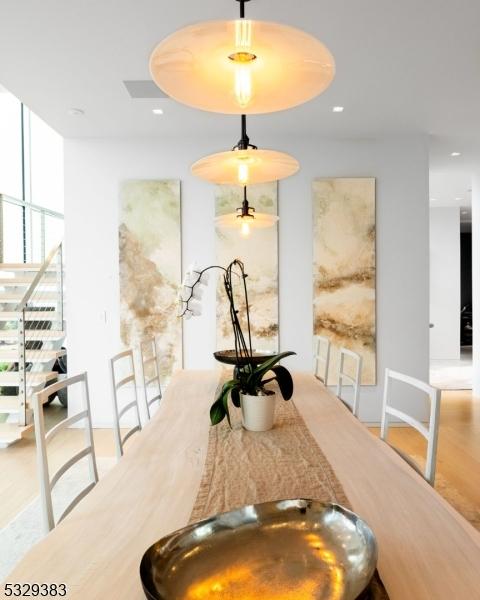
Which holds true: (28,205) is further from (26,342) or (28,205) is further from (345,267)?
(345,267)

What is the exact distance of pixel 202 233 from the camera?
4.51 m

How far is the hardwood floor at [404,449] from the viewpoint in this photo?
3.05 m

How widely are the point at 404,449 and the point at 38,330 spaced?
12.9 feet

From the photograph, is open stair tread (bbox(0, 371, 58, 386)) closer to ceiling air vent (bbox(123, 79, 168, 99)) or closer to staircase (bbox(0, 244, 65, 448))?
staircase (bbox(0, 244, 65, 448))

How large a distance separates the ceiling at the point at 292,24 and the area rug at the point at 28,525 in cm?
268

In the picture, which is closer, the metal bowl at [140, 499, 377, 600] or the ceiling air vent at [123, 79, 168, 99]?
the metal bowl at [140, 499, 377, 600]

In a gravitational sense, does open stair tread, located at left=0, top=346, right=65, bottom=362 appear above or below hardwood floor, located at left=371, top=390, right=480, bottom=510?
above

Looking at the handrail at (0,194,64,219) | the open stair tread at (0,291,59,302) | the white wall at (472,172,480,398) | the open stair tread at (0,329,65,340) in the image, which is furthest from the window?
the white wall at (472,172,480,398)

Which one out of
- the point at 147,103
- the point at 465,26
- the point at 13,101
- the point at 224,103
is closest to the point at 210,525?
the point at 224,103

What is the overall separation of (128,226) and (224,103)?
11.1ft

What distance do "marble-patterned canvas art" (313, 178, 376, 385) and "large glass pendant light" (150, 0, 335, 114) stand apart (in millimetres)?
3255

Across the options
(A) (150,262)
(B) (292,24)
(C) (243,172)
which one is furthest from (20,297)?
(C) (243,172)

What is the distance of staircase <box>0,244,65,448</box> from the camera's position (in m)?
4.30

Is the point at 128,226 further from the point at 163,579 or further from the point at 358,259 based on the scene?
the point at 163,579
